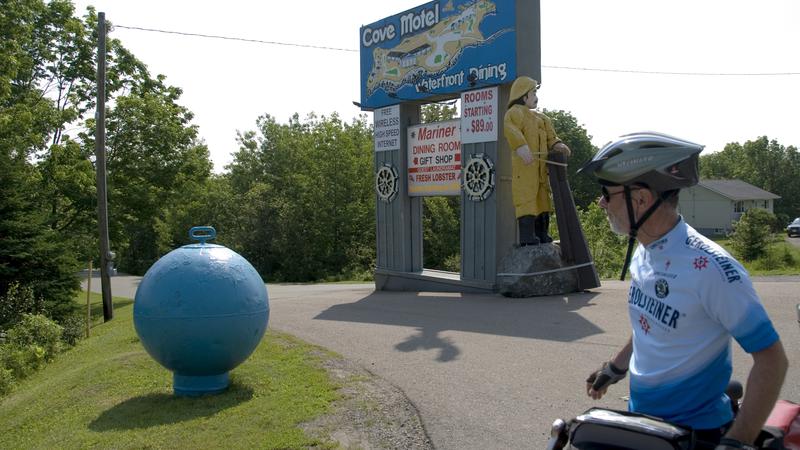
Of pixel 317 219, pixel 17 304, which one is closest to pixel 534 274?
pixel 17 304

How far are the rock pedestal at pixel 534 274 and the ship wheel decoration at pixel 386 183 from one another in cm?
353

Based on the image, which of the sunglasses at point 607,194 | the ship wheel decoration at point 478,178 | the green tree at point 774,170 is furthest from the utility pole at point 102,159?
the green tree at point 774,170

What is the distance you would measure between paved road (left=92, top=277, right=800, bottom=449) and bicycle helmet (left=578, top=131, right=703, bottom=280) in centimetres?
152

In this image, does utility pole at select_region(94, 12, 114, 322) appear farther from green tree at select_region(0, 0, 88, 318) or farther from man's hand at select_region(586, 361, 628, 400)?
man's hand at select_region(586, 361, 628, 400)

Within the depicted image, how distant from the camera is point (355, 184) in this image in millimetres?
43844

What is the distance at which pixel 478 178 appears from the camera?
1297 centimetres

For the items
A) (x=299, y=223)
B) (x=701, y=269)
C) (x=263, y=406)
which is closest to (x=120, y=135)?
(x=299, y=223)

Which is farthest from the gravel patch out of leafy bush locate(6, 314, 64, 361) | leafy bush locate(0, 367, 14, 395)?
leafy bush locate(6, 314, 64, 361)

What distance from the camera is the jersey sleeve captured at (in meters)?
2.23

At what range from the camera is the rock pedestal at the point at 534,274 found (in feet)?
39.7

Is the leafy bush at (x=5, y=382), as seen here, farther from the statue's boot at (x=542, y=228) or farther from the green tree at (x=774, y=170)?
the green tree at (x=774, y=170)

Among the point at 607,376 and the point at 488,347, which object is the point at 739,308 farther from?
the point at 488,347

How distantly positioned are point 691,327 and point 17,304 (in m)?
19.3

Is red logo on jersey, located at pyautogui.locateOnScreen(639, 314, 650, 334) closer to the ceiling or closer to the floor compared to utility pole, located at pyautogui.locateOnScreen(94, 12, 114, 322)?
closer to the floor
